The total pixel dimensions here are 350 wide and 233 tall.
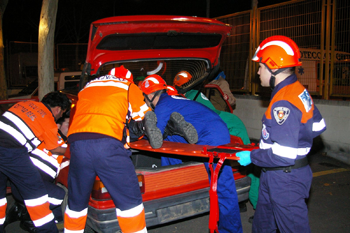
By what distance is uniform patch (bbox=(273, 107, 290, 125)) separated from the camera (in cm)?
215

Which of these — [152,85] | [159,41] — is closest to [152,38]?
[159,41]

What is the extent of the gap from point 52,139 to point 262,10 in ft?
22.6

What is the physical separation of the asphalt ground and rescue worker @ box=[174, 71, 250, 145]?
1.04 metres

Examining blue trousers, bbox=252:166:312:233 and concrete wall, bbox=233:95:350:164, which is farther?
concrete wall, bbox=233:95:350:164

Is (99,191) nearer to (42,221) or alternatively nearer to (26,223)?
(42,221)

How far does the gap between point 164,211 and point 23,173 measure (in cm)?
140

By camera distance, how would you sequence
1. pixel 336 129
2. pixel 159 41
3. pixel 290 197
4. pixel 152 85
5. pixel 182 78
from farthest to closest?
pixel 336 129 < pixel 182 78 < pixel 159 41 < pixel 152 85 < pixel 290 197

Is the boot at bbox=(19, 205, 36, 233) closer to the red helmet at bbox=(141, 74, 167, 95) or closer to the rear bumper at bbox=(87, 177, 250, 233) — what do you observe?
the rear bumper at bbox=(87, 177, 250, 233)

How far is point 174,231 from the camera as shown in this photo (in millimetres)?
3639

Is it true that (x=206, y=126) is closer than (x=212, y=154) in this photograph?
No

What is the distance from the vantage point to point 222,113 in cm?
427

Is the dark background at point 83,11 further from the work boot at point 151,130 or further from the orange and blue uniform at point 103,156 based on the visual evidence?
the orange and blue uniform at point 103,156

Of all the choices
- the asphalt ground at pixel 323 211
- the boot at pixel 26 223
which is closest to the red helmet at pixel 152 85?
the asphalt ground at pixel 323 211

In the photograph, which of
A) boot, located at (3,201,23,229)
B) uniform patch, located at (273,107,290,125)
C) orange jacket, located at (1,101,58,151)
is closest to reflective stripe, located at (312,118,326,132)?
uniform patch, located at (273,107,290,125)
